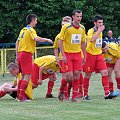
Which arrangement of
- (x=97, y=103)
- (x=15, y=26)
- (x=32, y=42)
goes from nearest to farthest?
(x=97, y=103), (x=32, y=42), (x=15, y=26)

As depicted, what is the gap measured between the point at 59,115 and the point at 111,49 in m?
4.33

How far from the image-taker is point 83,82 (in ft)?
42.6

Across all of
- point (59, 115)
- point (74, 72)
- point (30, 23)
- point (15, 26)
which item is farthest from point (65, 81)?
point (15, 26)

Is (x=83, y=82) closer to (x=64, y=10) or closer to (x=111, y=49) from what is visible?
(x=111, y=49)

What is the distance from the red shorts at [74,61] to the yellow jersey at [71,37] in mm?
83

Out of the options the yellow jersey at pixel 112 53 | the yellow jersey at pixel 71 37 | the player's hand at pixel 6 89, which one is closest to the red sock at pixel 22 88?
the player's hand at pixel 6 89

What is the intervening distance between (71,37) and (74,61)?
50 centimetres

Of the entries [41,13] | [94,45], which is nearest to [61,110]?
[94,45]

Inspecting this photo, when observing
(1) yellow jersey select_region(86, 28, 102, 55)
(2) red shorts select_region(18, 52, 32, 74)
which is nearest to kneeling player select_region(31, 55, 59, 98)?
(1) yellow jersey select_region(86, 28, 102, 55)

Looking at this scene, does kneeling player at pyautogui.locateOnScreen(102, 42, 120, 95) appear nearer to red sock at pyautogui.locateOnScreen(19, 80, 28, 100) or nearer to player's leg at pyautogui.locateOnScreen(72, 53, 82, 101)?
player's leg at pyautogui.locateOnScreen(72, 53, 82, 101)

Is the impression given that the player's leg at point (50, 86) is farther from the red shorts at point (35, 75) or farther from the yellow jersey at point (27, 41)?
the yellow jersey at point (27, 41)

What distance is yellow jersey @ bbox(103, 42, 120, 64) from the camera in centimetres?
1339

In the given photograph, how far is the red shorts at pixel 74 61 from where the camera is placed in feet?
38.7

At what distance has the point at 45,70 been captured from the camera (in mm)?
13555
